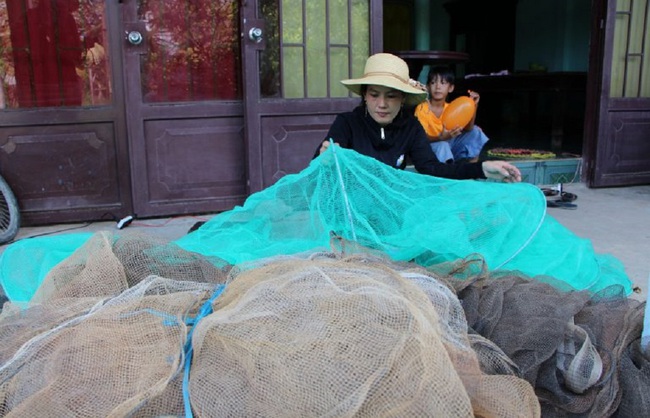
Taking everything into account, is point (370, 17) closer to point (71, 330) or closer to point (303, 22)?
point (303, 22)

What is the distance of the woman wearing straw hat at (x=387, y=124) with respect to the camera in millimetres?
3426

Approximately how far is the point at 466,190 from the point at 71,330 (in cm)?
178

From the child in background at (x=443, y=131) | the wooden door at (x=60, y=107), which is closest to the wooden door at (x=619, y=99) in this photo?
the child in background at (x=443, y=131)

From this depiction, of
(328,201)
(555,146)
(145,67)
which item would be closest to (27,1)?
(145,67)

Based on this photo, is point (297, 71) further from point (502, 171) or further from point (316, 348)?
point (316, 348)

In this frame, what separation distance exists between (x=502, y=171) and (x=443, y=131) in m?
3.08

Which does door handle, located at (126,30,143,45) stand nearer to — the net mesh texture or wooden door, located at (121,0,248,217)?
wooden door, located at (121,0,248,217)

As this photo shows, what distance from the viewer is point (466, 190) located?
2.69m

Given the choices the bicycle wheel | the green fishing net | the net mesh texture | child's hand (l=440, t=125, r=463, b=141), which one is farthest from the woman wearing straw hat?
the bicycle wheel

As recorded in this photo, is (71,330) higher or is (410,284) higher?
(410,284)

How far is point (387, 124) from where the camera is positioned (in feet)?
11.8

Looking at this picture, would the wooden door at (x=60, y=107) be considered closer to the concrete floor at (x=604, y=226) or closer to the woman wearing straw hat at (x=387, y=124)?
the concrete floor at (x=604, y=226)

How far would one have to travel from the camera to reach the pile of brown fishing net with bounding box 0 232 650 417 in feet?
4.15

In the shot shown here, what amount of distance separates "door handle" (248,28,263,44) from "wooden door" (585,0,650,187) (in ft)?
12.3
